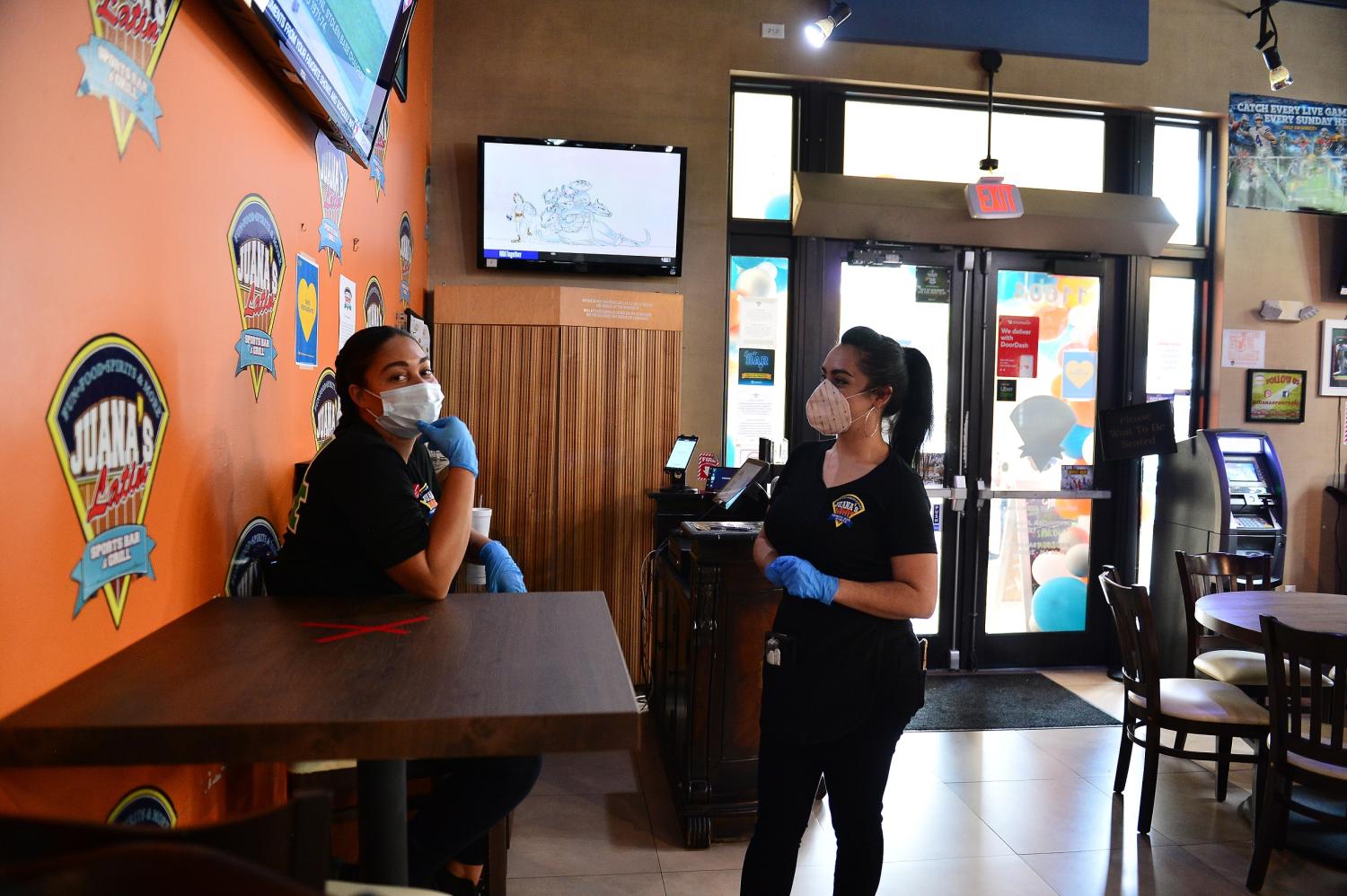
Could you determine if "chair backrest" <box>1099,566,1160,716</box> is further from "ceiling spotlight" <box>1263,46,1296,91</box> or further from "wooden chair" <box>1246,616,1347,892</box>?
"ceiling spotlight" <box>1263,46,1296,91</box>

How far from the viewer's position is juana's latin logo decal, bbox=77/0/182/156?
4.23ft

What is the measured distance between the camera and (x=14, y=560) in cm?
114

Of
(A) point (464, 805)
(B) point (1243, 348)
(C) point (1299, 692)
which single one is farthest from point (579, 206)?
(B) point (1243, 348)

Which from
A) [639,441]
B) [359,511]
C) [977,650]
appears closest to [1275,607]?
[977,650]

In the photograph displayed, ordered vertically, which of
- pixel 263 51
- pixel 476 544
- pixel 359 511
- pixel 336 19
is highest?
pixel 336 19

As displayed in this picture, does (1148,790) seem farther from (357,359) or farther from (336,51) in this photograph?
(336,51)

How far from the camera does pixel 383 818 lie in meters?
1.38

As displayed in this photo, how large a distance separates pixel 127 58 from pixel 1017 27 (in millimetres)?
4708

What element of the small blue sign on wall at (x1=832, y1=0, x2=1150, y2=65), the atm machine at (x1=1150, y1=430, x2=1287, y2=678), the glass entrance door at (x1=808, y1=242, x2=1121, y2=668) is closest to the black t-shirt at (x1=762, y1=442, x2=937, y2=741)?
the glass entrance door at (x1=808, y1=242, x2=1121, y2=668)

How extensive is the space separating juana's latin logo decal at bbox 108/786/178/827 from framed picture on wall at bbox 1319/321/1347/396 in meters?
6.13

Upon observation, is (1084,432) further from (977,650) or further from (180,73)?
(180,73)

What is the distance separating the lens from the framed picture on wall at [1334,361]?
202 inches

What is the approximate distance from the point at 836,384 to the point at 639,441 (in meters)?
2.48

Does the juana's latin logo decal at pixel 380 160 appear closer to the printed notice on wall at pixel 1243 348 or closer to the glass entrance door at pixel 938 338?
the glass entrance door at pixel 938 338
